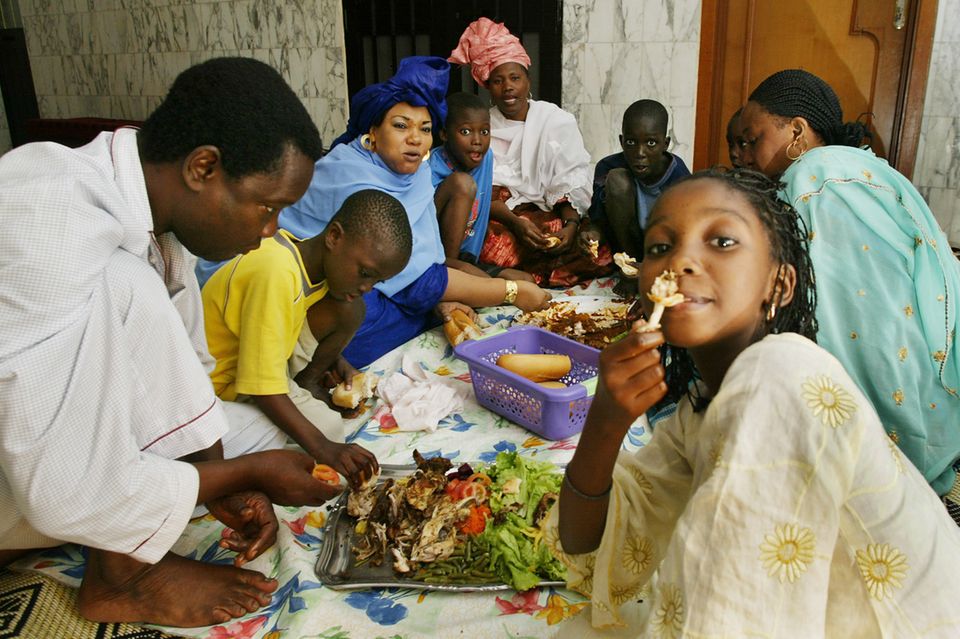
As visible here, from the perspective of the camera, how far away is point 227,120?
1.46m

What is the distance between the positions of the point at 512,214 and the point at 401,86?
1.16 meters

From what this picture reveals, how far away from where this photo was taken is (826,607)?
1.02 metres

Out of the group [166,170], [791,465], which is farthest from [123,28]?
[791,465]

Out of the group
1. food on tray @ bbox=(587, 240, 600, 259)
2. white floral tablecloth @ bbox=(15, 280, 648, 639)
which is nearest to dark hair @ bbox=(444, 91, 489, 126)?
food on tray @ bbox=(587, 240, 600, 259)

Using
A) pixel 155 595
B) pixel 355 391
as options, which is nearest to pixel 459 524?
pixel 155 595

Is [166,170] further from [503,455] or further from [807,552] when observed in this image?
[807,552]

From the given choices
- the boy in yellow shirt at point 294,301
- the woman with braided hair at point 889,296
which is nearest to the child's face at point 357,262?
the boy in yellow shirt at point 294,301

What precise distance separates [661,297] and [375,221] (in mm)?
1422

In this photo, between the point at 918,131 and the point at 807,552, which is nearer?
the point at 807,552

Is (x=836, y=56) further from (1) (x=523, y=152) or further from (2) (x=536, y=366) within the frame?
(2) (x=536, y=366)

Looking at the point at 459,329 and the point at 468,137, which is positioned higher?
the point at 468,137

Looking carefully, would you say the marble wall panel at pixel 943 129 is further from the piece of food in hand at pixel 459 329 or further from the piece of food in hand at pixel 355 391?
the piece of food in hand at pixel 355 391

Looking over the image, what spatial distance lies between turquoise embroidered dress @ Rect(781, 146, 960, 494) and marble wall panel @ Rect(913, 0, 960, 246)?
319cm

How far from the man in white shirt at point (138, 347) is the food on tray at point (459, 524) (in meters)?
0.18
